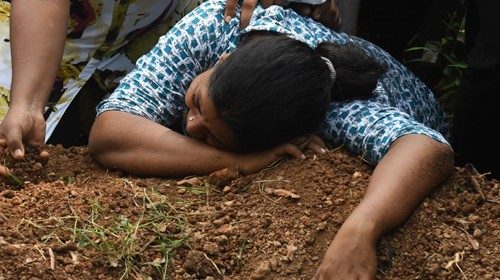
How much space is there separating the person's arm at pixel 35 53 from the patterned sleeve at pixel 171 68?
0.21 metres

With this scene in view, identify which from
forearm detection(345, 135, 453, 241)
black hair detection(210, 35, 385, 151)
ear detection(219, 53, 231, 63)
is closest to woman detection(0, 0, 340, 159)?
ear detection(219, 53, 231, 63)

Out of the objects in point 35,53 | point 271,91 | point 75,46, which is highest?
point 271,91

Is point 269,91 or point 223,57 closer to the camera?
point 269,91

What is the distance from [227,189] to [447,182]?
59 cm

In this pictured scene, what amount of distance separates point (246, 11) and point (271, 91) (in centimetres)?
55

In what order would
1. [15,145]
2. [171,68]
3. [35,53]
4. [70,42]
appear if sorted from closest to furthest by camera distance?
1. [15,145]
2. [171,68]
3. [35,53]
4. [70,42]

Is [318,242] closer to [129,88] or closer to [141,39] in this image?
[129,88]

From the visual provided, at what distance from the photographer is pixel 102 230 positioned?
2.92 meters

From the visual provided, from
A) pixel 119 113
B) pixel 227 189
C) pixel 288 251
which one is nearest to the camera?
pixel 288 251

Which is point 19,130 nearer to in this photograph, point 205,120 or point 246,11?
point 205,120

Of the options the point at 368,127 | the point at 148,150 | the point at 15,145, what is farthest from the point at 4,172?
the point at 368,127

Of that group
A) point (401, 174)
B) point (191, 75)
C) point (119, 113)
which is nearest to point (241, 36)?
point (191, 75)

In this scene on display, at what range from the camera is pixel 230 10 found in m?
3.56

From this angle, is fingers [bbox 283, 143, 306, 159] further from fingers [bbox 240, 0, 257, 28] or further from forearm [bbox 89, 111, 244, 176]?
fingers [bbox 240, 0, 257, 28]
